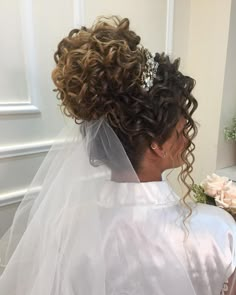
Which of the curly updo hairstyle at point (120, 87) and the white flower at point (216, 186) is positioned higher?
the curly updo hairstyle at point (120, 87)

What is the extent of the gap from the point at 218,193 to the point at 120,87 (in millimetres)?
596

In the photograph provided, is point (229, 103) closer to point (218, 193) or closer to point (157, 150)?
point (218, 193)

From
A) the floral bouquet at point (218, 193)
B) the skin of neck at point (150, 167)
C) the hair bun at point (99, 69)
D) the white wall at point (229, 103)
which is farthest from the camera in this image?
the white wall at point (229, 103)

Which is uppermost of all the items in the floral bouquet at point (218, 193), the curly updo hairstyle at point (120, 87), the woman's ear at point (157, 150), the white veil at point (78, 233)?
the curly updo hairstyle at point (120, 87)

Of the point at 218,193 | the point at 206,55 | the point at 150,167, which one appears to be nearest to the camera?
the point at 150,167

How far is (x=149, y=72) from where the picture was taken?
0.58 m

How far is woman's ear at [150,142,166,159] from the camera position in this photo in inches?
24.4

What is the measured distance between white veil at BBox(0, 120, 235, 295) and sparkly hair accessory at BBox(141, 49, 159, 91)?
0.35 feet

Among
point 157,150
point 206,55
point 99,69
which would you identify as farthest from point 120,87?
point 206,55

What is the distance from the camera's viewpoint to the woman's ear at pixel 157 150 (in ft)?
2.03

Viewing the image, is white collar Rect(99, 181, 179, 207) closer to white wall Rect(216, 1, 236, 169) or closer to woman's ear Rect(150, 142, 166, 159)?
woman's ear Rect(150, 142, 166, 159)

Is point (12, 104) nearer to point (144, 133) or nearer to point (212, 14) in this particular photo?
point (144, 133)

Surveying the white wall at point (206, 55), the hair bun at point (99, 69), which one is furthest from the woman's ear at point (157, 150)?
the white wall at point (206, 55)

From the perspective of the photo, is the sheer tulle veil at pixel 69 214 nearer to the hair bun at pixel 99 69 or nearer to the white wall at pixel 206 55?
the hair bun at pixel 99 69
